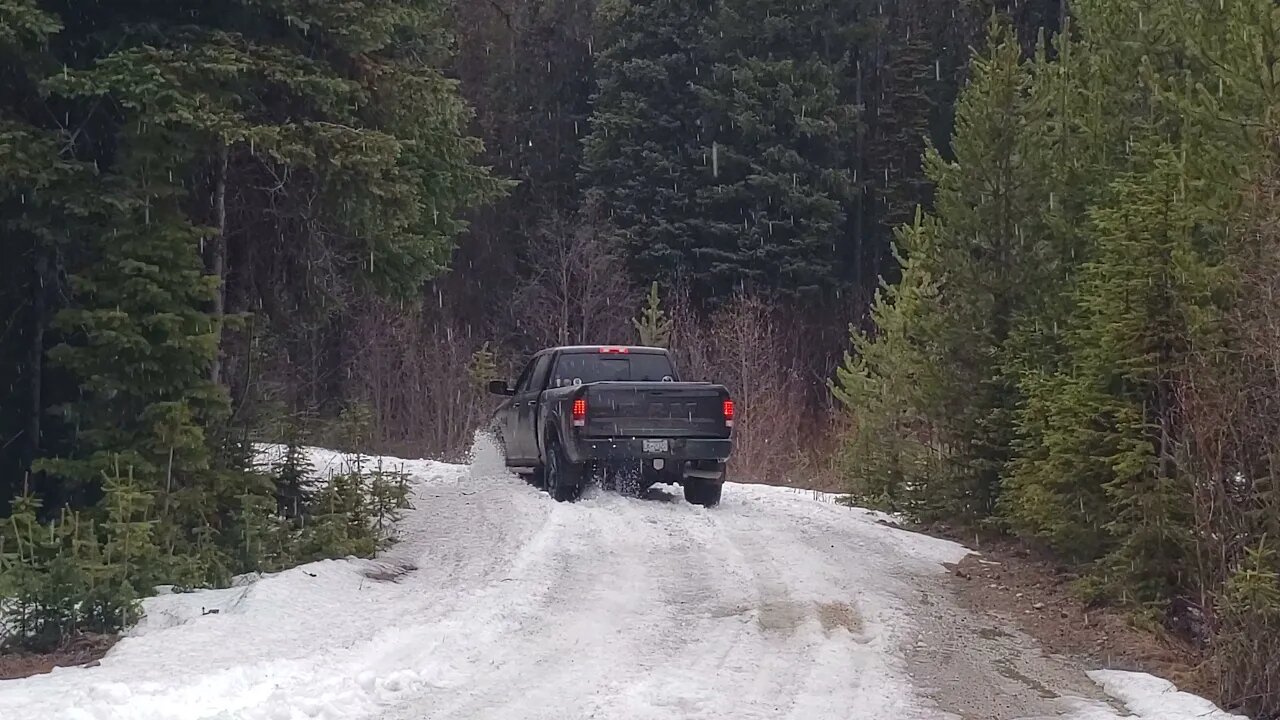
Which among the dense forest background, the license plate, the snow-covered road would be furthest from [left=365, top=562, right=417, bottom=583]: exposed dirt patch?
the license plate

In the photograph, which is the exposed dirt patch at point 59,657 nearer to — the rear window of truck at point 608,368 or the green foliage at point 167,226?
the green foliage at point 167,226

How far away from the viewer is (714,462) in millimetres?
16672

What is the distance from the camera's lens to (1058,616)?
1171 centimetres

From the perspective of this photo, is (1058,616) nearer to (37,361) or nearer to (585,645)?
(585,645)

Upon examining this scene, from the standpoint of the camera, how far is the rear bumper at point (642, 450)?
1623 cm

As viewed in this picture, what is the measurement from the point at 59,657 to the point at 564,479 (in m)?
7.94

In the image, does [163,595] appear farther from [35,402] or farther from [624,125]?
[624,125]

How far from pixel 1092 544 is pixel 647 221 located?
109ft

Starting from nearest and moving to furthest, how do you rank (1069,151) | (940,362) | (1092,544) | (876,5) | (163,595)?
(163,595), (1092,544), (1069,151), (940,362), (876,5)

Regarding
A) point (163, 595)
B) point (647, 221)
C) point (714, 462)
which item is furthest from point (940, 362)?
point (647, 221)

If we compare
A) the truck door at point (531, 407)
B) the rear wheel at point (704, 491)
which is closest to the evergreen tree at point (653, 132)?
the truck door at point (531, 407)

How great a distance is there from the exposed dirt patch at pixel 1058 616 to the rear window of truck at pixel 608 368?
5208 millimetres

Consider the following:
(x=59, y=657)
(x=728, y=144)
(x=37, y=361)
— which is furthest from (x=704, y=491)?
(x=728, y=144)

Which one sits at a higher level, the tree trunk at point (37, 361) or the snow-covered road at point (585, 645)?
the tree trunk at point (37, 361)
